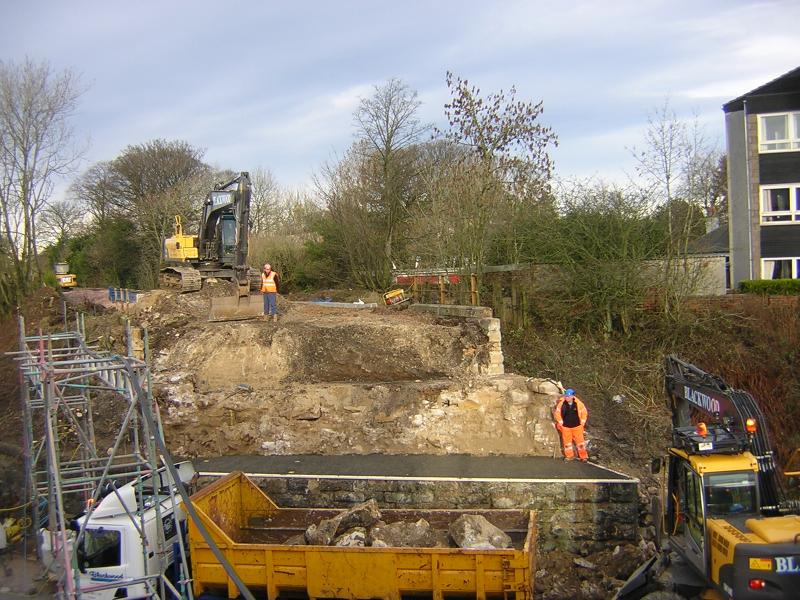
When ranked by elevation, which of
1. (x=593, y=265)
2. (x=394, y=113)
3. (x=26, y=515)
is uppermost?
(x=394, y=113)

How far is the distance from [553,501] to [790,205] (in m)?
15.7

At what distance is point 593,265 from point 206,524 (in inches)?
502

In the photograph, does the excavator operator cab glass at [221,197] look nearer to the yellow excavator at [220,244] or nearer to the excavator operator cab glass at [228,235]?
the yellow excavator at [220,244]

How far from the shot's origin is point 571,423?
11.5m

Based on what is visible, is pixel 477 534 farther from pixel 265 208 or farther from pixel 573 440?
pixel 265 208

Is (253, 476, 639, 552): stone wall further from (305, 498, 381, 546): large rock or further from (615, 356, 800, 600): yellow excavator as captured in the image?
(615, 356, 800, 600): yellow excavator

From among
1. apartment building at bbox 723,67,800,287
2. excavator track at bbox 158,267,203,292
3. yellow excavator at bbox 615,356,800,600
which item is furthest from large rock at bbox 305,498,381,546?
apartment building at bbox 723,67,800,287

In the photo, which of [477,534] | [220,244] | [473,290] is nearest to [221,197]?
[220,244]

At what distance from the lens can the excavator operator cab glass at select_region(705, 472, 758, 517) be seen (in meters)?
6.42

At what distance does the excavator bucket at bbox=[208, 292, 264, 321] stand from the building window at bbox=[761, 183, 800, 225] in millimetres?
16308

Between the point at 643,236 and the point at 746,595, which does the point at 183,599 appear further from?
the point at 643,236

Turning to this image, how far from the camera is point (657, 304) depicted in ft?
55.8

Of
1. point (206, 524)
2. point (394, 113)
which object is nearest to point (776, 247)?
point (394, 113)

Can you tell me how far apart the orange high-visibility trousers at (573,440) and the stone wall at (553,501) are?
157 centimetres
